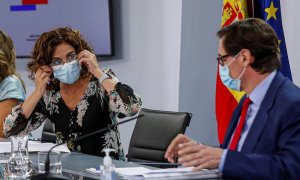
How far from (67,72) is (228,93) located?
120cm

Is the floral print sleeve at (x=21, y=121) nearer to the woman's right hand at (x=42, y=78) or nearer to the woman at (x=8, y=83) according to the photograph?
the woman's right hand at (x=42, y=78)

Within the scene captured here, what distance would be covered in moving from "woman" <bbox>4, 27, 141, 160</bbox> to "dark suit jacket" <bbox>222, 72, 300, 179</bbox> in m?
1.00

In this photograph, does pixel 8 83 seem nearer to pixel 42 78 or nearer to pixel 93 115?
pixel 42 78

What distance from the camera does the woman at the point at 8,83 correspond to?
11.2 feet

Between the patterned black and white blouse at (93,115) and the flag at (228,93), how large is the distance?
0.87 metres

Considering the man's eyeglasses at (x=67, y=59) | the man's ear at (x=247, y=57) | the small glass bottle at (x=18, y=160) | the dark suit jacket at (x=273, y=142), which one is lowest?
the small glass bottle at (x=18, y=160)

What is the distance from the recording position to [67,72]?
289 centimetres

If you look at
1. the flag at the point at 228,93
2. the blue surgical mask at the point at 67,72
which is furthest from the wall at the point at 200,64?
the blue surgical mask at the point at 67,72

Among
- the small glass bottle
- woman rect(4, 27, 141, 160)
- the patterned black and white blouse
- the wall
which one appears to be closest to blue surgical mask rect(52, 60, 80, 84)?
woman rect(4, 27, 141, 160)

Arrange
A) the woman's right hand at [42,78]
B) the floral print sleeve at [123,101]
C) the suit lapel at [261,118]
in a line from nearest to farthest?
the suit lapel at [261,118] < the floral print sleeve at [123,101] < the woman's right hand at [42,78]

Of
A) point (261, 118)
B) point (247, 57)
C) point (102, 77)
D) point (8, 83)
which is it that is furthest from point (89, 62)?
point (261, 118)

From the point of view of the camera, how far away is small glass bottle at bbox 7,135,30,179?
7.50ft

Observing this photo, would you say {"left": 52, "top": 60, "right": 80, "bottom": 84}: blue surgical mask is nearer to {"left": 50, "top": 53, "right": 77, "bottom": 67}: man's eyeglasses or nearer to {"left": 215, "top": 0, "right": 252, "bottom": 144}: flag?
{"left": 50, "top": 53, "right": 77, "bottom": 67}: man's eyeglasses

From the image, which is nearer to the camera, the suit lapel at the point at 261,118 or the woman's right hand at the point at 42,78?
the suit lapel at the point at 261,118
